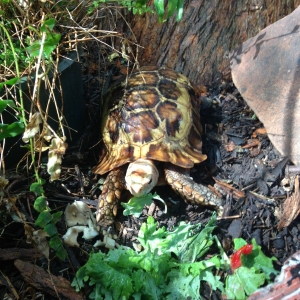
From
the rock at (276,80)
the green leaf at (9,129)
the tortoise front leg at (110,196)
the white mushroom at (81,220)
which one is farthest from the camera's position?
the rock at (276,80)

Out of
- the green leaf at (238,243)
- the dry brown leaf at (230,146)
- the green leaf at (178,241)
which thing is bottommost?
the green leaf at (178,241)

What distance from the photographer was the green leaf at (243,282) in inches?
77.3

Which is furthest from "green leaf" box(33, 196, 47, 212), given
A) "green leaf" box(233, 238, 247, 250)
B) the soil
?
"green leaf" box(233, 238, 247, 250)

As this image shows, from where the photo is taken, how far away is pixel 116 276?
1.90 m

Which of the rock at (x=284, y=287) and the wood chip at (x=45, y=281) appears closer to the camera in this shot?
the rock at (x=284, y=287)

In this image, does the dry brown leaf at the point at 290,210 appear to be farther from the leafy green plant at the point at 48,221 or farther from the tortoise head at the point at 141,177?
the leafy green plant at the point at 48,221

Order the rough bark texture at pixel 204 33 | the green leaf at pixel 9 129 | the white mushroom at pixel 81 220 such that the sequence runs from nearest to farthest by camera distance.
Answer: the green leaf at pixel 9 129 < the white mushroom at pixel 81 220 < the rough bark texture at pixel 204 33

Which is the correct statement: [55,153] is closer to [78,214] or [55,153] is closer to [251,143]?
[78,214]

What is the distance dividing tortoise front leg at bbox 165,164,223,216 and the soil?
2.6 inches

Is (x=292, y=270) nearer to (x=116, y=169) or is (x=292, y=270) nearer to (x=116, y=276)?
(x=116, y=276)

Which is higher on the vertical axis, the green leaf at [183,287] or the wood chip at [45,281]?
the green leaf at [183,287]

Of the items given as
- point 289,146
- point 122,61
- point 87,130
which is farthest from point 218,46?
point 87,130

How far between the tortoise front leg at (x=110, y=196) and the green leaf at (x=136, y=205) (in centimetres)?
16

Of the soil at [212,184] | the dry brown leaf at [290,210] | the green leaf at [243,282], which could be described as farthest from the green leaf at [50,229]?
the dry brown leaf at [290,210]
